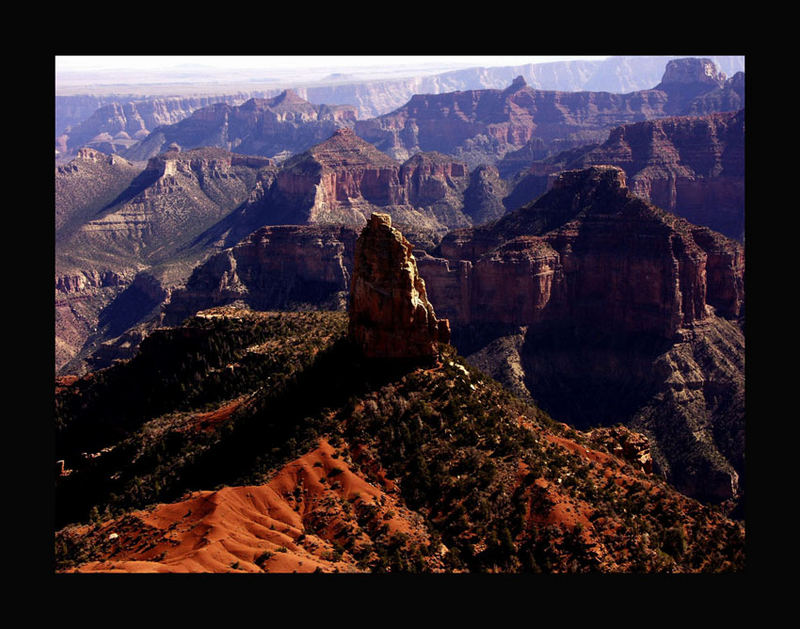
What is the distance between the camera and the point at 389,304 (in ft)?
222

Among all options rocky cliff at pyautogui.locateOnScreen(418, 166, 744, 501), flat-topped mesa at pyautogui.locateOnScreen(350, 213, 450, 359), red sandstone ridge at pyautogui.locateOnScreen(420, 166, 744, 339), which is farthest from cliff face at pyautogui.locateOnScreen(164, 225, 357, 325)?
flat-topped mesa at pyautogui.locateOnScreen(350, 213, 450, 359)

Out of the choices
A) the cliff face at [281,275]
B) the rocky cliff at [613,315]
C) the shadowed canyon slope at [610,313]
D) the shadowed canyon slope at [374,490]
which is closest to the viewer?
the shadowed canyon slope at [374,490]

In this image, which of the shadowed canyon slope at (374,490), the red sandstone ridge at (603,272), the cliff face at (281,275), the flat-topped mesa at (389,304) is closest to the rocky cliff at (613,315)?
the red sandstone ridge at (603,272)

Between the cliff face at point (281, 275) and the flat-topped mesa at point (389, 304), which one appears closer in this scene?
the flat-topped mesa at point (389, 304)

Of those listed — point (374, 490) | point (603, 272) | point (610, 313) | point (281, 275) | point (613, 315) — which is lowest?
point (374, 490)

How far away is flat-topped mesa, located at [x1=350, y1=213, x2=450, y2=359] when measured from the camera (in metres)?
67.9

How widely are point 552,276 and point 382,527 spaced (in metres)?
109

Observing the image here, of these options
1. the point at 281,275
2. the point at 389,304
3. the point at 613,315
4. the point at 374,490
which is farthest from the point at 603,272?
the point at 374,490

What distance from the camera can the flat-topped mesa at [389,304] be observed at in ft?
223

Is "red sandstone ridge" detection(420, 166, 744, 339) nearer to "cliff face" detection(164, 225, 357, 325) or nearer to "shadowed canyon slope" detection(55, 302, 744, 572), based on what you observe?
"cliff face" detection(164, 225, 357, 325)

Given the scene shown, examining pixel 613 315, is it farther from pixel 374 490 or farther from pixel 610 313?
pixel 374 490

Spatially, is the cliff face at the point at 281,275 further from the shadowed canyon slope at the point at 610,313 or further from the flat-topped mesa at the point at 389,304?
the flat-topped mesa at the point at 389,304

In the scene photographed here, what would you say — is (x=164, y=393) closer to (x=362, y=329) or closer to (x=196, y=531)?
(x=362, y=329)

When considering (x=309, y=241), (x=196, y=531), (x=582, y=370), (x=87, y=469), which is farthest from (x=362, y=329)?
(x=309, y=241)
